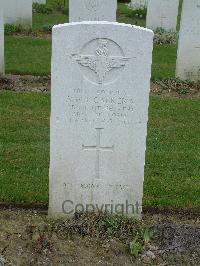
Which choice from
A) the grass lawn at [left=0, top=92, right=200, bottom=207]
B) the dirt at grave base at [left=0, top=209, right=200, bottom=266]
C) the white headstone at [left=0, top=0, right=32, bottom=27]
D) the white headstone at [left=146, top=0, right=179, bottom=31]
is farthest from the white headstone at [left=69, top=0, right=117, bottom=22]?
the dirt at grave base at [left=0, top=209, right=200, bottom=266]

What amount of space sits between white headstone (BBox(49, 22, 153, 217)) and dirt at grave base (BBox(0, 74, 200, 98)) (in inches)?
178

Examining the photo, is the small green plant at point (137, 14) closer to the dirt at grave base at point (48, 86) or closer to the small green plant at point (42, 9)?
the small green plant at point (42, 9)

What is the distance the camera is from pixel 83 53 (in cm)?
442

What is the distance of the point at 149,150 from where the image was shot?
6711mm

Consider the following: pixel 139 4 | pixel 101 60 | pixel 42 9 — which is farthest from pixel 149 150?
pixel 139 4

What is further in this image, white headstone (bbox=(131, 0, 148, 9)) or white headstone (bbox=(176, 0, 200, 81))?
white headstone (bbox=(131, 0, 148, 9))

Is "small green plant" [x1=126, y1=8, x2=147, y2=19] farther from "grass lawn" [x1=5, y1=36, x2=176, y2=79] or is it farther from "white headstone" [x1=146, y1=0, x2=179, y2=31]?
"grass lawn" [x1=5, y1=36, x2=176, y2=79]

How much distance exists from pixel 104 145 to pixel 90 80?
23.4 inches

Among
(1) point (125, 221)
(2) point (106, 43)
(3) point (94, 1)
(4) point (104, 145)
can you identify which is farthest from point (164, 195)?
(3) point (94, 1)

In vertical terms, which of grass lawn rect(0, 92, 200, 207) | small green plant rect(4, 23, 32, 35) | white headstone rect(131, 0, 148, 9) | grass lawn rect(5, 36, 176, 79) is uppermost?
white headstone rect(131, 0, 148, 9)

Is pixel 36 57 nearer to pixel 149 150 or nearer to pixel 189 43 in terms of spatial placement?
pixel 189 43

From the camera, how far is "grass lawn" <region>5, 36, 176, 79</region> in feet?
34.0

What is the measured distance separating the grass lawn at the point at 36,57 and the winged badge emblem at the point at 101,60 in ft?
19.0

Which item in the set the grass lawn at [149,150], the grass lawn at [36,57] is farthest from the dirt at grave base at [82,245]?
the grass lawn at [36,57]
